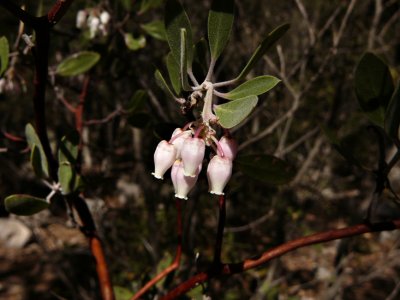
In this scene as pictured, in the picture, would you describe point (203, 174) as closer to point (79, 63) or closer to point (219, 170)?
point (219, 170)

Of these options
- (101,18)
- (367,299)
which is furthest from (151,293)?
(367,299)

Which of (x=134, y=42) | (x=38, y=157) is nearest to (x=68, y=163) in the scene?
(x=38, y=157)

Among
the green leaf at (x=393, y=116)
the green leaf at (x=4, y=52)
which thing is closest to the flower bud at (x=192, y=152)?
the green leaf at (x=393, y=116)

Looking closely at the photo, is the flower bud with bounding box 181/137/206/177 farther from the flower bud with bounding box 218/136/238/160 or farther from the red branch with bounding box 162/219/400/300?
the red branch with bounding box 162/219/400/300

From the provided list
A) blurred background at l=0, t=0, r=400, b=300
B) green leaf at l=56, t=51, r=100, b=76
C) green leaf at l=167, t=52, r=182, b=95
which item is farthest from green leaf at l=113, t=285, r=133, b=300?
green leaf at l=167, t=52, r=182, b=95

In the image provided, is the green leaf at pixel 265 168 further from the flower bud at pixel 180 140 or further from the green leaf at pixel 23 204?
the green leaf at pixel 23 204

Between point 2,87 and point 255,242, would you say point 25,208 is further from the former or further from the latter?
point 255,242
